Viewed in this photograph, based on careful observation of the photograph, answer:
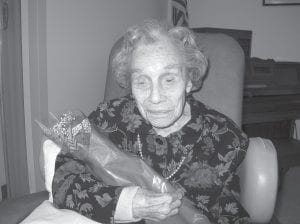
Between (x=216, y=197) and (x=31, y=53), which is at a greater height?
(x=31, y=53)

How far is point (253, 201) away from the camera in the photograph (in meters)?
0.91

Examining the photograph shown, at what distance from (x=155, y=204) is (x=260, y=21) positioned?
238 cm

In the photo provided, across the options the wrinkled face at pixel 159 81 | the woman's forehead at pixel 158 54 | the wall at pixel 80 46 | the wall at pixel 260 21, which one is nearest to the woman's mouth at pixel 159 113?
the wrinkled face at pixel 159 81

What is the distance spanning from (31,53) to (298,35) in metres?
2.36

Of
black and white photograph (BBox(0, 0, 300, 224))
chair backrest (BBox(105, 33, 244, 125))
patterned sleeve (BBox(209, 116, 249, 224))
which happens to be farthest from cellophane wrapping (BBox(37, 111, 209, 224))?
chair backrest (BBox(105, 33, 244, 125))

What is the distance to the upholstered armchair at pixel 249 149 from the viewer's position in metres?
0.86

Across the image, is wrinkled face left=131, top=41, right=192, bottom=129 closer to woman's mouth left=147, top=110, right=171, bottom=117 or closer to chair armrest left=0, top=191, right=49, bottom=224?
woman's mouth left=147, top=110, right=171, bottom=117

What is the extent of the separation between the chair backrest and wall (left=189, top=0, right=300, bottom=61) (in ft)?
5.24

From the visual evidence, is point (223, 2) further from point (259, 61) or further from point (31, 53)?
A: point (31, 53)

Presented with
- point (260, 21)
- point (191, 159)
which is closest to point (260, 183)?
point (191, 159)

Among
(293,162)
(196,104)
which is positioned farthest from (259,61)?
(196,104)

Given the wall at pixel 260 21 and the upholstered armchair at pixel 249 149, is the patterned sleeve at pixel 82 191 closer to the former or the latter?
the upholstered armchair at pixel 249 149

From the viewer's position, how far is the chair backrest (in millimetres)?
1155

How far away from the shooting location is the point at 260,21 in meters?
2.68
